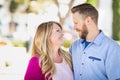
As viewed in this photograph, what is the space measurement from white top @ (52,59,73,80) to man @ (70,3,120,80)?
0.04 m

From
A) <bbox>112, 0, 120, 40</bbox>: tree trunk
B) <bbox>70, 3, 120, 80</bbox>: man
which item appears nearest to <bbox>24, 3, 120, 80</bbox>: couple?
<bbox>70, 3, 120, 80</bbox>: man

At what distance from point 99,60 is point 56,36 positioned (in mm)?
294

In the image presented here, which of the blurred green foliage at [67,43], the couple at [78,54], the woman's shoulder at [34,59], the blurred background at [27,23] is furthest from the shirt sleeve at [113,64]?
the woman's shoulder at [34,59]

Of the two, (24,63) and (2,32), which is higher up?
(2,32)

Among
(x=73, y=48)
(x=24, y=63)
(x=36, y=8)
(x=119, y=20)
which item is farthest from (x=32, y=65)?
(x=119, y=20)

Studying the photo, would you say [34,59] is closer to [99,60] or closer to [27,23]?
[27,23]

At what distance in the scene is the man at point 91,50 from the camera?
1500mm

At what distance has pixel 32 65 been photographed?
150cm

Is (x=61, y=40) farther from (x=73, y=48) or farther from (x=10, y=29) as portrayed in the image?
(x=10, y=29)

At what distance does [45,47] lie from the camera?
154 centimetres

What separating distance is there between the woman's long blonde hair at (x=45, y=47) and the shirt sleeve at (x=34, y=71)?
2 centimetres

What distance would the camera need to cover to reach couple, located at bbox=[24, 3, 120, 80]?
150cm

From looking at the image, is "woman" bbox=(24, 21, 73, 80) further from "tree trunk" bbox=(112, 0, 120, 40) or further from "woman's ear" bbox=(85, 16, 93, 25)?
"tree trunk" bbox=(112, 0, 120, 40)

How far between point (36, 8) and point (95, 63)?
1.71ft
